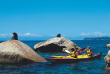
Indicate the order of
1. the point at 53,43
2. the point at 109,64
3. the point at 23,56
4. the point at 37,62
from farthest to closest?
1. the point at 53,43
2. the point at 37,62
3. the point at 23,56
4. the point at 109,64

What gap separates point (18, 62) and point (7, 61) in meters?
1.07

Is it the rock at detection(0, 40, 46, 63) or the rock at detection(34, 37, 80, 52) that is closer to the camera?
the rock at detection(0, 40, 46, 63)

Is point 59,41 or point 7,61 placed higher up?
point 59,41

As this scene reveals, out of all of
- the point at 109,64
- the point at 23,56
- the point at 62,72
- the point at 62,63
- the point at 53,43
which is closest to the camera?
the point at 109,64

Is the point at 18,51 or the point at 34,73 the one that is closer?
the point at 34,73

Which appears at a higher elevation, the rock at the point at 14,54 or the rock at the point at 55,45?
the rock at the point at 55,45

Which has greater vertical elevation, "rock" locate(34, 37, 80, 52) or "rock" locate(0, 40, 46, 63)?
"rock" locate(34, 37, 80, 52)

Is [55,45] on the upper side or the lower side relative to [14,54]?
upper

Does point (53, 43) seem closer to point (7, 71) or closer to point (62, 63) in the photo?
point (62, 63)

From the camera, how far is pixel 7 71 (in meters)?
15.6

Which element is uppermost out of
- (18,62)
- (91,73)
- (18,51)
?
(18,51)

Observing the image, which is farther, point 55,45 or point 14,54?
point 55,45

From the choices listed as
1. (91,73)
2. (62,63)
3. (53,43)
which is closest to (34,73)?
(91,73)

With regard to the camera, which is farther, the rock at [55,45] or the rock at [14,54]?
the rock at [55,45]
